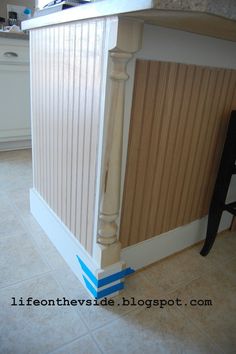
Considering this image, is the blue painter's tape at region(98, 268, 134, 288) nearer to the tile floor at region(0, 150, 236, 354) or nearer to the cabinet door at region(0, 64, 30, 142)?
the tile floor at region(0, 150, 236, 354)

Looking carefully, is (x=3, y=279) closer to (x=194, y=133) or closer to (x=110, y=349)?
(x=110, y=349)

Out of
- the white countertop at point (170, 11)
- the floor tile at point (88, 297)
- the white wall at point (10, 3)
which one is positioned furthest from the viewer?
the white wall at point (10, 3)

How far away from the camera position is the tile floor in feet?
2.89

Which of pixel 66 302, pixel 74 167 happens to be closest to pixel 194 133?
pixel 74 167

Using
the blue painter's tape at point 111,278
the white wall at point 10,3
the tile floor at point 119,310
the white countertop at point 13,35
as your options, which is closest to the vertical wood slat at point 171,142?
the blue painter's tape at point 111,278

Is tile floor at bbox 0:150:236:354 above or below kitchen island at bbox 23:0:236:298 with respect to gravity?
below

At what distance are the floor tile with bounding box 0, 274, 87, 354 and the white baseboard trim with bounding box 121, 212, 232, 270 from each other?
12.0 inches

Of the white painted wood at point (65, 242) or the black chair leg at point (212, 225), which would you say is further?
the black chair leg at point (212, 225)

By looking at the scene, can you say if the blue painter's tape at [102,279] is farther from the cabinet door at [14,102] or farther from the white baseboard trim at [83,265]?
the cabinet door at [14,102]

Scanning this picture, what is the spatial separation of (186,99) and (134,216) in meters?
0.48

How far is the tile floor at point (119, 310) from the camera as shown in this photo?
0.88m

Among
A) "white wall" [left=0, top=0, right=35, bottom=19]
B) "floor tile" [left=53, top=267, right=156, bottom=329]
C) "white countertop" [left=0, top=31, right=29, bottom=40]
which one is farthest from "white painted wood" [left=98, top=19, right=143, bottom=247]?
"white wall" [left=0, top=0, right=35, bottom=19]

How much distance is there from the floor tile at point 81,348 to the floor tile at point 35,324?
2 centimetres

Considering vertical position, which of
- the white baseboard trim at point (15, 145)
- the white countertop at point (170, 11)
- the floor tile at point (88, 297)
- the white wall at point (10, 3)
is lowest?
the white baseboard trim at point (15, 145)
